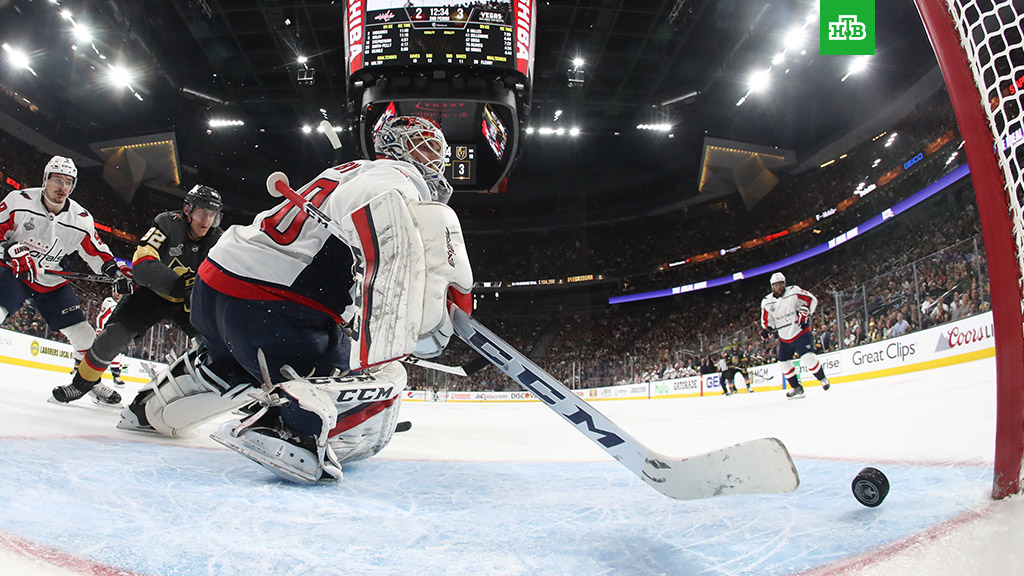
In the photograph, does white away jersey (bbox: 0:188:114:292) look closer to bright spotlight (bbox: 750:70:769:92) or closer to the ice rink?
the ice rink

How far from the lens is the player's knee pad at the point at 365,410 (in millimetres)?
1396

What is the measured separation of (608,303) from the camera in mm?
20172

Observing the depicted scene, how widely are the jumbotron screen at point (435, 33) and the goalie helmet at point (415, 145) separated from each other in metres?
4.35

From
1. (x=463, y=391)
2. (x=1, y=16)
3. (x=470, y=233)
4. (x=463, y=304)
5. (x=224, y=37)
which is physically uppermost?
(x=224, y=37)

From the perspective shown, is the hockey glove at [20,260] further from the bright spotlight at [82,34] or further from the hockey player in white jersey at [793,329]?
the bright spotlight at [82,34]

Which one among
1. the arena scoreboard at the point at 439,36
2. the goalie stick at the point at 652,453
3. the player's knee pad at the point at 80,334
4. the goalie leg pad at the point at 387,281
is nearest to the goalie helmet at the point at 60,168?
the player's knee pad at the point at 80,334

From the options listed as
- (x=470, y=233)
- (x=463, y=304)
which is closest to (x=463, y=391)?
(x=470, y=233)

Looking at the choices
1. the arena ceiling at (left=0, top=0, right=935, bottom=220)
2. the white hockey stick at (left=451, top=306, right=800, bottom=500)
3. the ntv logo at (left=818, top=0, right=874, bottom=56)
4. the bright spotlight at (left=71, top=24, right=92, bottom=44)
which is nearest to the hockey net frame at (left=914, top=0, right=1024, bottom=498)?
the white hockey stick at (left=451, top=306, right=800, bottom=500)

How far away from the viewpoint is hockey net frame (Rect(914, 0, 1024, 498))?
90 centimetres

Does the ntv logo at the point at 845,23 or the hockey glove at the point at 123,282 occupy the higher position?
the ntv logo at the point at 845,23

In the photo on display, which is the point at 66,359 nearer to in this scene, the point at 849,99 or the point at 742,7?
the point at 742,7

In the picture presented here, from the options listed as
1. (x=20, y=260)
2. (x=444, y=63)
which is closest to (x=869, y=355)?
(x=444, y=63)

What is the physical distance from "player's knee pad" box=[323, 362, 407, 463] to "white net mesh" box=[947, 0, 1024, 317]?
1434 mm

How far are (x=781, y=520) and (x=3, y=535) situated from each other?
4.17 ft
